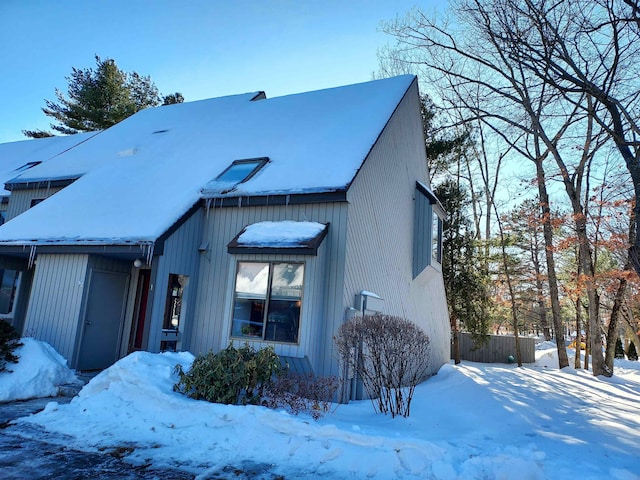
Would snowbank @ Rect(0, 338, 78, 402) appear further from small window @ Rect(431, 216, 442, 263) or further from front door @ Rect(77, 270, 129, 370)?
small window @ Rect(431, 216, 442, 263)

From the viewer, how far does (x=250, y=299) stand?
26.8 feet

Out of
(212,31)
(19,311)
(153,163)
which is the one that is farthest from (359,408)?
(212,31)

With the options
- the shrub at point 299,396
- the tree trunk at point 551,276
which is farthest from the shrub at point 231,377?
the tree trunk at point 551,276

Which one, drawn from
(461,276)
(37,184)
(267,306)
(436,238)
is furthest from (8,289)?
(461,276)

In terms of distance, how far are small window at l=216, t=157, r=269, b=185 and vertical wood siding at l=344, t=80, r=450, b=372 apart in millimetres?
2393

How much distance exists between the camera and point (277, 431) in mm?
4883

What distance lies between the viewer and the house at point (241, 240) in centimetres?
781

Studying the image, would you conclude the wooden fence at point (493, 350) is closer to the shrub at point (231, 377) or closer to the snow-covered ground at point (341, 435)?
the snow-covered ground at point (341, 435)

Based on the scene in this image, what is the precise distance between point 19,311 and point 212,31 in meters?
9.36

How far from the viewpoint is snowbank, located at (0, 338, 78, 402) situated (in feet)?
21.5

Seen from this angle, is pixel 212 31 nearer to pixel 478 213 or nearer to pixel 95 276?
pixel 95 276

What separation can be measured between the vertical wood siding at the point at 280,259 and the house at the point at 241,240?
3 cm

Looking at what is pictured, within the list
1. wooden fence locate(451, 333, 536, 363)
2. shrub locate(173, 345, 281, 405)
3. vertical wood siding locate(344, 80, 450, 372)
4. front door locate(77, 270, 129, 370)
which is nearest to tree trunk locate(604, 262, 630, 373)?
vertical wood siding locate(344, 80, 450, 372)

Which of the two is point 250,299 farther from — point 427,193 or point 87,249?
point 427,193
